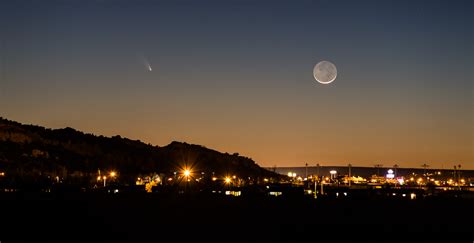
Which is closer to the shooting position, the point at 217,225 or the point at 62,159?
the point at 217,225

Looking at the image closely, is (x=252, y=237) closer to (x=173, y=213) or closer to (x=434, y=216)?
(x=173, y=213)

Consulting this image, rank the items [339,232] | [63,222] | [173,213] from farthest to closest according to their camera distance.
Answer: [173,213]
[63,222]
[339,232]

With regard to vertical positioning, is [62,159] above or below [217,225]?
above

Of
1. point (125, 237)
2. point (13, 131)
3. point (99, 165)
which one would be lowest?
point (125, 237)

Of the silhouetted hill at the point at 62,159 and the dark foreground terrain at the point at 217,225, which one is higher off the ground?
the silhouetted hill at the point at 62,159

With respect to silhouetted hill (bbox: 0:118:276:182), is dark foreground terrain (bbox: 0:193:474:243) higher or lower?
lower

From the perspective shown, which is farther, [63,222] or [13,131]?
[13,131]

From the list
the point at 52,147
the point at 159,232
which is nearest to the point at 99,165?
the point at 52,147

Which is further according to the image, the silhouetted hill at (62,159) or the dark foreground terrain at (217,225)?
the silhouetted hill at (62,159)

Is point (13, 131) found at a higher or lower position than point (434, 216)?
higher

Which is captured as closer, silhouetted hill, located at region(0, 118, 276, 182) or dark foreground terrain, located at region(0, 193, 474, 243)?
dark foreground terrain, located at region(0, 193, 474, 243)

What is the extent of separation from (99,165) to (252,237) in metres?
91.4

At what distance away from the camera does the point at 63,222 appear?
2589 cm

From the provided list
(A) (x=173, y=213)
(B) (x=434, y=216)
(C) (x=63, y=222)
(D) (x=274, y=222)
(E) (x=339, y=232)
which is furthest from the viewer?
(B) (x=434, y=216)
